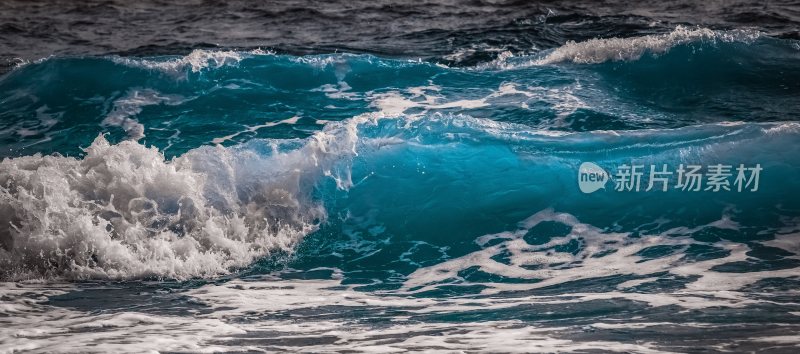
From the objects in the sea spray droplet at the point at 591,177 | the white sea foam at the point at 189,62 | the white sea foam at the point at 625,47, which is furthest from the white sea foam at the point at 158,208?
the white sea foam at the point at 625,47

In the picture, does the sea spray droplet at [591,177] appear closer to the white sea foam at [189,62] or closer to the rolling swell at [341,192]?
the rolling swell at [341,192]

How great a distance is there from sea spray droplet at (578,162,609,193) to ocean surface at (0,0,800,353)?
0.08ft

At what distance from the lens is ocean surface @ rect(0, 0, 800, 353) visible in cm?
372

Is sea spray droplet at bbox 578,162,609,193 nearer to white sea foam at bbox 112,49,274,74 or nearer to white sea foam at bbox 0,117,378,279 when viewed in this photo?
white sea foam at bbox 0,117,378,279

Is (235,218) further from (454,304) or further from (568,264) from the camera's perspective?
(568,264)

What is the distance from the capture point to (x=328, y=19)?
12258 mm

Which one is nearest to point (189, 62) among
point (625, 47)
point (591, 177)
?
point (625, 47)

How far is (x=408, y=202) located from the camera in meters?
5.78

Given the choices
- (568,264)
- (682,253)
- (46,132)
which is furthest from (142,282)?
(46,132)

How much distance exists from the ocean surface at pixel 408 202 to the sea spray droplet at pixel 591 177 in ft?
0.08

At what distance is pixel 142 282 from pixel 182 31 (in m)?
7.93

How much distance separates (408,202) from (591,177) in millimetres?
1286

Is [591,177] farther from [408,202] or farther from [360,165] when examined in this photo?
[360,165]

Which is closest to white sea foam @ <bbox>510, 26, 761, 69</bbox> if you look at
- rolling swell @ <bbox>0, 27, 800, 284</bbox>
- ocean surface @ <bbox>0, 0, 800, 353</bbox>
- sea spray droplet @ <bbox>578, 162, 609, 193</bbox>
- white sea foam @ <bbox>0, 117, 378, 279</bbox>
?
ocean surface @ <bbox>0, 0, 800, 353</bbox>
